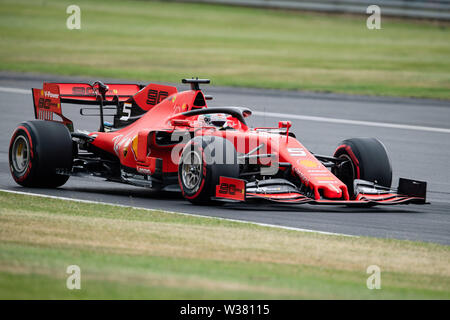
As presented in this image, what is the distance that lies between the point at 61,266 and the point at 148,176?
16.7 ft

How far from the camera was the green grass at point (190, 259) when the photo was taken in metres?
7.61

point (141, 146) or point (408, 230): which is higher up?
point (141, 146)

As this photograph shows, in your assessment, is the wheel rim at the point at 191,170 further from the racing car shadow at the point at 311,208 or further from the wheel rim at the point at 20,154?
the wheel rim at the point at 20,154

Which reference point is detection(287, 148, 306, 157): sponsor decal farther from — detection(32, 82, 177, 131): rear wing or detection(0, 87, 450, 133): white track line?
detection(0, 87, 450, 133): white track line

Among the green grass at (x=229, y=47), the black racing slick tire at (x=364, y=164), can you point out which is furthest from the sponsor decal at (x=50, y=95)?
the green grass at (x=229, y=47)

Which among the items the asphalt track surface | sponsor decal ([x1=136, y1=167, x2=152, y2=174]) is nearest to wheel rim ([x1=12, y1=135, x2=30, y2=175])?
the asphalt track surface

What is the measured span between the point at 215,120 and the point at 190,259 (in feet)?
14.7

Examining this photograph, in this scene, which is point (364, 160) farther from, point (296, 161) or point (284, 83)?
point (284, 83)

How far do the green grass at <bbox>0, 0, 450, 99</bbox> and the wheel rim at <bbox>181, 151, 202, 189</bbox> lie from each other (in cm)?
1696

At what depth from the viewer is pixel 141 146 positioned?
13195 mm

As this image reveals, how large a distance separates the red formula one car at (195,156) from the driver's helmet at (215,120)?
1 cm

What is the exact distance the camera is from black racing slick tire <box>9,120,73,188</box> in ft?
43.5

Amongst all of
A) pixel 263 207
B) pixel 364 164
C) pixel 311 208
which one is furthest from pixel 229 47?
pixel 263 207
